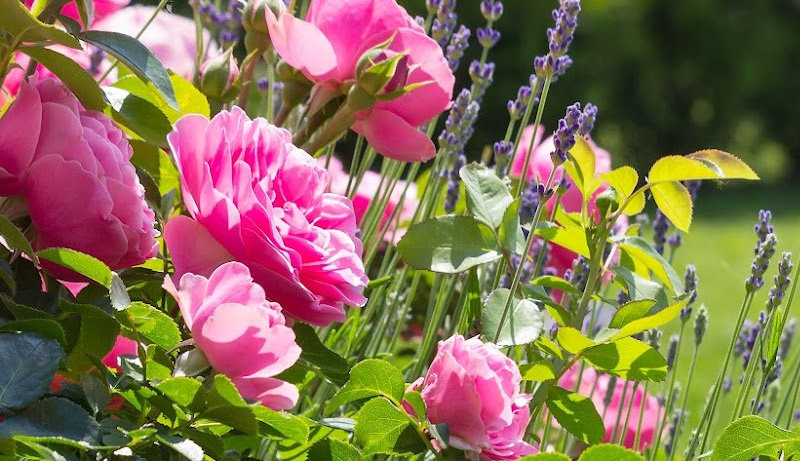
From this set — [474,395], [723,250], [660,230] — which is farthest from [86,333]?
[723,250]

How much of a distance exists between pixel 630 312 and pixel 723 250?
5041mm

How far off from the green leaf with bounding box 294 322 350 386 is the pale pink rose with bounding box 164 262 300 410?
0.22 ft

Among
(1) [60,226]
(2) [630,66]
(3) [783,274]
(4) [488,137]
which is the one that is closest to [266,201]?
(1) [60,226]

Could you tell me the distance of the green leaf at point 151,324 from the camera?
1.37 ft

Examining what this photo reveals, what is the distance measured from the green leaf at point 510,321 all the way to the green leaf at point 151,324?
145 millimetres

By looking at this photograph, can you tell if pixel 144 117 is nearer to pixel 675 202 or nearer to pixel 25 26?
pixel 25 26

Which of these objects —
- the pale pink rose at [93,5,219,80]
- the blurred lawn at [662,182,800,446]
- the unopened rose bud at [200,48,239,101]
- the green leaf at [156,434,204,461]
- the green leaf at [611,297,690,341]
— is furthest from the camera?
the blurred lawn at [662,182,800,446]

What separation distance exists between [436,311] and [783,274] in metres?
0.21

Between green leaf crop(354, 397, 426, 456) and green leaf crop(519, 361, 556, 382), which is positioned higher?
green leaf crop(519, 361, 556, 382)

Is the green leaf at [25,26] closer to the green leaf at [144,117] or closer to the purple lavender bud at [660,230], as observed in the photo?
the green leaf at [144,117]

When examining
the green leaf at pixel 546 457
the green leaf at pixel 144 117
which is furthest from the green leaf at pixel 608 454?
the green leaf at pixel 144 117

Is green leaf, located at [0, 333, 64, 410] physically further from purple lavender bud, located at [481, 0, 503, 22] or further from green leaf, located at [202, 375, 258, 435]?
purple lavender bud, located at [481, 0, 503, 22]

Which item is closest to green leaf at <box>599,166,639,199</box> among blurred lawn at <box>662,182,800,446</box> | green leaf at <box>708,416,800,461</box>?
green leaf at <box>708,416,800,461</box>

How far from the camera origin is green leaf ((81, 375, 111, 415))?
1.33 ft
